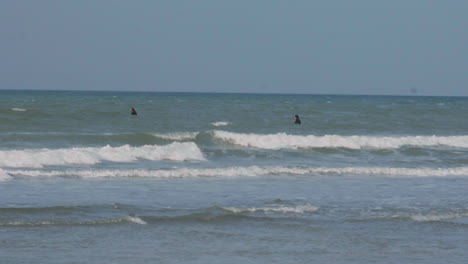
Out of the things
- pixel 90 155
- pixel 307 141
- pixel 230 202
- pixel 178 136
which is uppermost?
pixel 178 136

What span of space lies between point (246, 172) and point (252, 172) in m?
0.15

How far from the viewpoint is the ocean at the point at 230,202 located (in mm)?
10266

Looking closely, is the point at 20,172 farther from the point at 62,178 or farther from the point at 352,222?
the point at 352,222

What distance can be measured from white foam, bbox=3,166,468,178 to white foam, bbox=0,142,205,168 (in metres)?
2.42

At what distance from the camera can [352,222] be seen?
12.4 metres

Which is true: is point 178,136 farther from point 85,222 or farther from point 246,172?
point 85,222

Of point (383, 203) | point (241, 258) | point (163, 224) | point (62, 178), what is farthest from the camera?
point (62, 178)

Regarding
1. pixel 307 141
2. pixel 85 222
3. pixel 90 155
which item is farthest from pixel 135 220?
pixel 307 141

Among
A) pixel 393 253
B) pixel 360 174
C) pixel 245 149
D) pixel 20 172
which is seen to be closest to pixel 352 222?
pixel 393 253

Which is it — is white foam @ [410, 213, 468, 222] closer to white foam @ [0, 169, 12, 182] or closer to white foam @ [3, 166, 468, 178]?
white foam @ [3, 166, 468, 178]

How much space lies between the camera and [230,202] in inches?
553

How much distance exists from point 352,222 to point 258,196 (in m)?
2.96

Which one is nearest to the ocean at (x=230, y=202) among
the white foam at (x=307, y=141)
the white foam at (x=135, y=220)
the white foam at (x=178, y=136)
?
the white foam at (x=135, y=220)

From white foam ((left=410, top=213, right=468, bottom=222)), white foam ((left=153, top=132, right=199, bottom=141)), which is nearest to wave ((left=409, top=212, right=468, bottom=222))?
white foam ((left=410, top=213, right=468, bottom=222))
